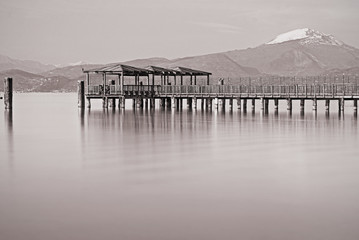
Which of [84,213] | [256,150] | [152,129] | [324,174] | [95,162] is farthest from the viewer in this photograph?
[152,129]

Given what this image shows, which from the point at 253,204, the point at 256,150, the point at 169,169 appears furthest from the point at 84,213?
the point at 256,150

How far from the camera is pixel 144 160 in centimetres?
2222

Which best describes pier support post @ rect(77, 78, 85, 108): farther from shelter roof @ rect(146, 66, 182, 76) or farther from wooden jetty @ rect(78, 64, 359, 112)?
shelter roof @ rect(146, 66, 182, 76)

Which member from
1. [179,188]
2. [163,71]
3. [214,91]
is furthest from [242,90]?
[179,188]

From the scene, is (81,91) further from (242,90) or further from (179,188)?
(179,188)

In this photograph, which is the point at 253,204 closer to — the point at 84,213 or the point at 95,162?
the point at 84,213

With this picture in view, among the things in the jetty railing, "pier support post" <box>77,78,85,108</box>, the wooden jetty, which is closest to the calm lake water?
the jetty railing

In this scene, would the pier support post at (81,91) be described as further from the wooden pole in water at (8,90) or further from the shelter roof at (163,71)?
the wooden pole in water at (8,90)

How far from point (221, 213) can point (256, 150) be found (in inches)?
481

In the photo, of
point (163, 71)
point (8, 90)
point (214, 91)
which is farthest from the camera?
point (163, 71)

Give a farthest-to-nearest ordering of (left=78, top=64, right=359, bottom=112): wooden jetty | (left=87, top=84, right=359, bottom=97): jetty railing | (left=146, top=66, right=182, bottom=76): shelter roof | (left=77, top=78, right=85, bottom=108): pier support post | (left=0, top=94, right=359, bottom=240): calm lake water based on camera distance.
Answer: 1. (left=146, top=66, right=182, bottom=76): shelter roof
2. (left=77, top=78, right=85, bottom=108): pier support post
3. (left=78, top=64, right=359, bottom=112): wooden jetty
4. (left=87, top=84, right=359, bottom=97): jetty railing
5. (left=0, top=94, right=359, bottom=240): calm lake water

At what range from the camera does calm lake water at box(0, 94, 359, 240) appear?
12594 mm

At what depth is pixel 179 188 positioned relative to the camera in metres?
16.8

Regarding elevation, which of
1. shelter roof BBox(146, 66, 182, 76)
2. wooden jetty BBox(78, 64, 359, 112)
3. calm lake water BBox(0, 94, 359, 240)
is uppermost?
shelter roof BBox(146, 66, 182, 76)
